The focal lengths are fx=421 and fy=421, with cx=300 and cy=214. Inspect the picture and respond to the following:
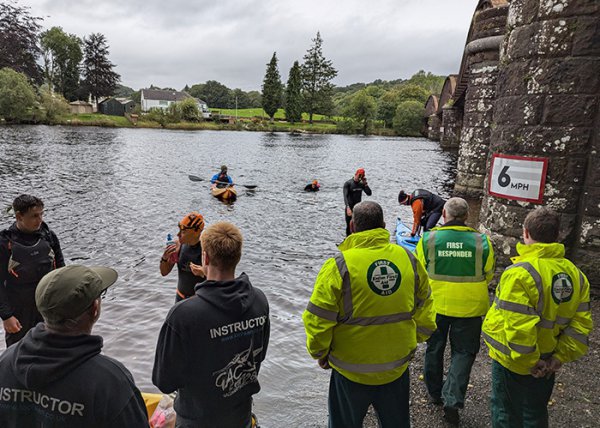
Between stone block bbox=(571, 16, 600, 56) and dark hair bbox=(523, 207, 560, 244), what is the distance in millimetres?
3565

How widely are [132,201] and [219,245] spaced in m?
17.1

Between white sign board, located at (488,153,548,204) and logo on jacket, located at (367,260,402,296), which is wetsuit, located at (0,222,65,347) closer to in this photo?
logo on jacket, located at (367,260,402,296)

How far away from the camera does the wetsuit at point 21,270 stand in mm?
4359

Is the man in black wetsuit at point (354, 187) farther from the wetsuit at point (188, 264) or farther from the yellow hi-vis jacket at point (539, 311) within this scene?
the yellow hi-vis jacket at point (539, 311)

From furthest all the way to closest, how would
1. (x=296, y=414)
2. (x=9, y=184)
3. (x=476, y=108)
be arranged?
(x=9, y=184) → (x=476, y=108) → (x=296, y=414)

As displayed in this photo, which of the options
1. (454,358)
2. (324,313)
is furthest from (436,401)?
(324,313)

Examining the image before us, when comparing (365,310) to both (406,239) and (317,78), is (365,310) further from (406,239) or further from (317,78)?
(317,78)

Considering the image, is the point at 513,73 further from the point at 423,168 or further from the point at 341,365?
the point at 423,168

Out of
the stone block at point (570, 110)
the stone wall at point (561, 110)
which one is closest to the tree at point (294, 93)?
the stone wall at point (561, 110)

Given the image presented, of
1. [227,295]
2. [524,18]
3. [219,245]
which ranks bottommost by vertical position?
[227,295]

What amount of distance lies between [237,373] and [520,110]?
18.2 feet

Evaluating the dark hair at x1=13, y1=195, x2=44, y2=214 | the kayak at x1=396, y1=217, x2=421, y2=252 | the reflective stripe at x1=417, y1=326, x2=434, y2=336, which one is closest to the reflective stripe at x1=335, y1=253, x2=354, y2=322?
the reflective stripe at x1=417, y1=326, x2=434, y2=336

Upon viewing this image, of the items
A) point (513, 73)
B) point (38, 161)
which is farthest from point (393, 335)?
point (38, 161)

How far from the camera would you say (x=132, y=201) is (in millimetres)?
18344
